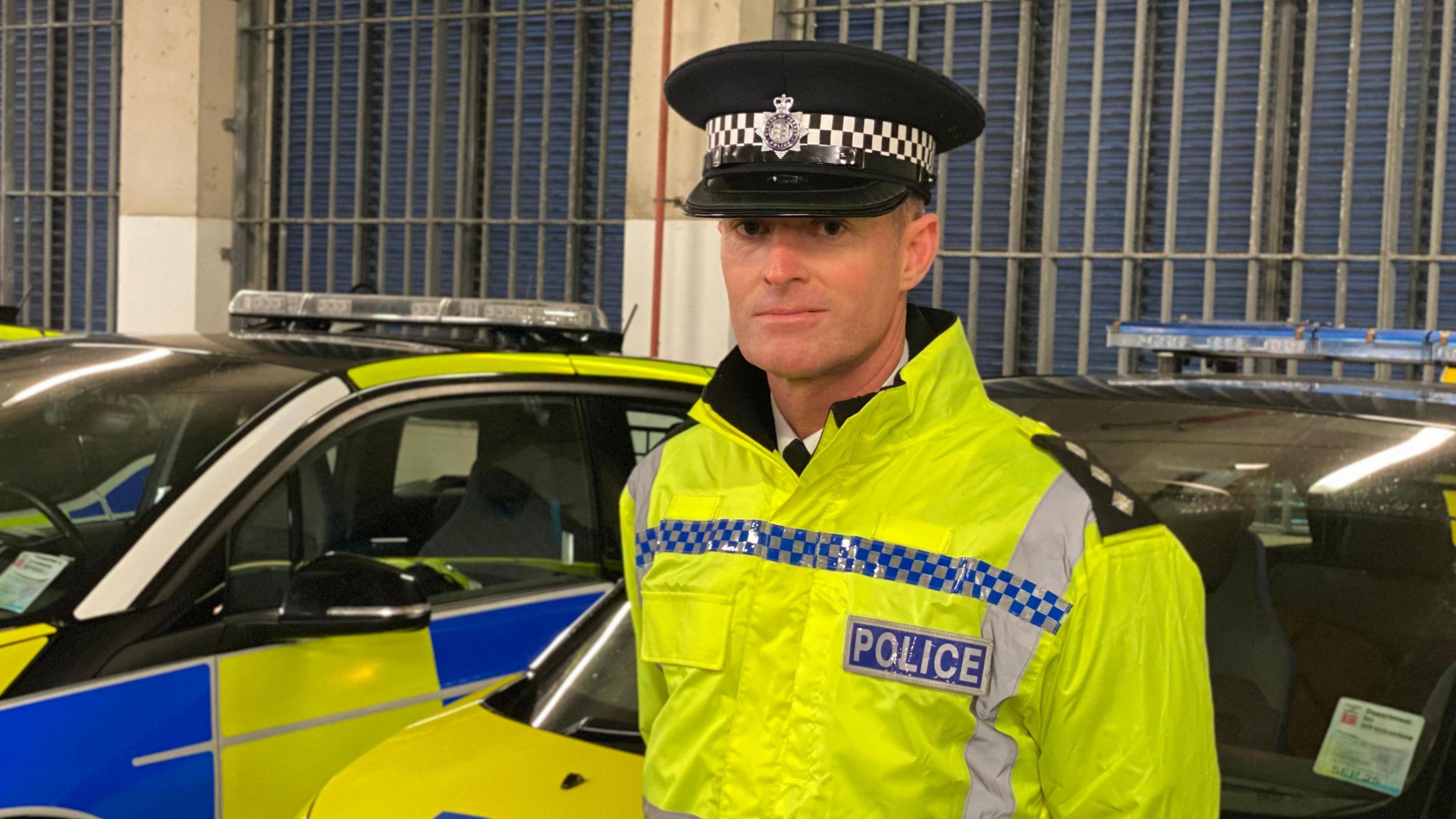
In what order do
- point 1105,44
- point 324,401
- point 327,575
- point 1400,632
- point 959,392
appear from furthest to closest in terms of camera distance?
point 1105,44
point 324,401
point 327,575
point 1400,632
point 959,392

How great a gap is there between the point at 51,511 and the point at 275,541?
45 centimetres

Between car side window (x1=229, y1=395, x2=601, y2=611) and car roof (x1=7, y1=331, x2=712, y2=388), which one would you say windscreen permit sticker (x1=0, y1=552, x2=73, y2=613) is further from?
car roof (x1=7, y1=331, x2=712, y2=388)

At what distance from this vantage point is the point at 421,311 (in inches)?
145

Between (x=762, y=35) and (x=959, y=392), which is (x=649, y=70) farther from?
(x=959, y=392)

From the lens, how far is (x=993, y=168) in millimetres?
7508

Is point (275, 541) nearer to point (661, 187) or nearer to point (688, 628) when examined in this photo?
point (688, 628)

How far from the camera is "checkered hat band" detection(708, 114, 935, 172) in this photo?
55.7 inches

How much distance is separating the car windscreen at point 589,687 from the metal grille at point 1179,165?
16.8 feet

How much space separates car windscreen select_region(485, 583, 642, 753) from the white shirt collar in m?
0.72

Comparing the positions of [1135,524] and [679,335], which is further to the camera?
[679,335]

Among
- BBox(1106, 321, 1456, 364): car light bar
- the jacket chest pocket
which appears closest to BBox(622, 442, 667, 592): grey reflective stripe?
the jacket chest pocket

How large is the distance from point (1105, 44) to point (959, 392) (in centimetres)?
628

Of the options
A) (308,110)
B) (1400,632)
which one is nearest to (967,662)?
(1400,632)

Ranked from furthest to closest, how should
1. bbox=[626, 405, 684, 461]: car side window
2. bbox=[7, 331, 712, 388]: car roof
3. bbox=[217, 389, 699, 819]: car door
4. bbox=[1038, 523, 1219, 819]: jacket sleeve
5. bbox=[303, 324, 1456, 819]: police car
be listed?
bbox=[626, 405, 684, 461]: car side window < bbox=[7, 331, 712, 388]: car roof < bbox=[217, 389, 699, 819]: car door < bbox=[303, 324, 1456, 819]: police car < bbox=[1038, 523, 1219, 819]: jacket sleeve
